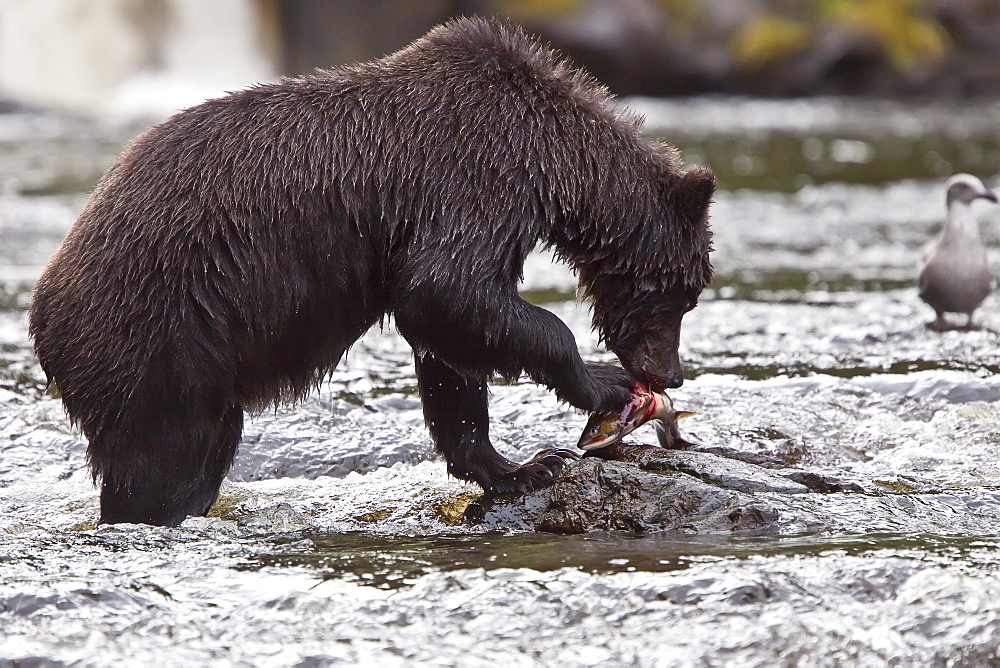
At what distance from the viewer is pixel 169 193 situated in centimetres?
433

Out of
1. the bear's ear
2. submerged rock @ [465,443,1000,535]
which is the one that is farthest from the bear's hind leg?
the bear's ear

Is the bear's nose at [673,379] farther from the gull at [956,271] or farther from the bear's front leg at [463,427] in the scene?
the gull at [956,271]

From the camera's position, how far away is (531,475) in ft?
16.1

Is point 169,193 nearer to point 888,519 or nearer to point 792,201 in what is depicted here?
point 888,519

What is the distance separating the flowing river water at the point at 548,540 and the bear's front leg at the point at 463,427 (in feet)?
0.58

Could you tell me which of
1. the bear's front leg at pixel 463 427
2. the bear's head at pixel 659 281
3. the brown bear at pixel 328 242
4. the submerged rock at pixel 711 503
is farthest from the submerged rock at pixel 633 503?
the bear's head at pixel 659 281

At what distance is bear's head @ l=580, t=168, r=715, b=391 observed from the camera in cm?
472

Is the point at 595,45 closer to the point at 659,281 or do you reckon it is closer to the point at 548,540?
the point at 659,281

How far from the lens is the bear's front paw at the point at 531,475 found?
4.86 meters

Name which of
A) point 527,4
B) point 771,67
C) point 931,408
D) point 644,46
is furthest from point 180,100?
point 931,408

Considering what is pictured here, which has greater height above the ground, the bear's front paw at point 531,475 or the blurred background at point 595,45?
the blurred background at point 595,45

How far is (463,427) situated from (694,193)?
124cm

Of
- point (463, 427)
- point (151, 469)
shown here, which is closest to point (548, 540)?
point (463, 427)

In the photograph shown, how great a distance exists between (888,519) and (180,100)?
25.5 meters
